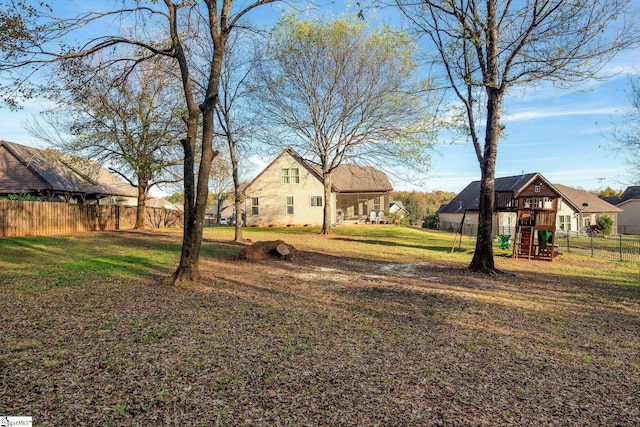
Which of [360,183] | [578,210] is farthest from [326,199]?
[578,210]

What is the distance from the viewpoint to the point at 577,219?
38.1 meters

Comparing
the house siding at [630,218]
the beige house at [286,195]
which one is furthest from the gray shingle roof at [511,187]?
the beige house at [286,195]

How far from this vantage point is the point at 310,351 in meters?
4.79

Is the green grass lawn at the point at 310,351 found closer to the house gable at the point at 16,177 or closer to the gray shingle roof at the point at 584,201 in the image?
the house gable at the point at 16,177

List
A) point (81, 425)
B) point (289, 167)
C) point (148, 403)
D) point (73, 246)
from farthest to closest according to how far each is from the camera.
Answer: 1. point (289, 167)
2. point (73, 246)
3. point (148, 403)
4. point (81, 425)

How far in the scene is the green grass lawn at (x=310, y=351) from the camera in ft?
11.2

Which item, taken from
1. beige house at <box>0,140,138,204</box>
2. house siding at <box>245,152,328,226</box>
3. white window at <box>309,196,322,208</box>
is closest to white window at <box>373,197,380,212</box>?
house siding at <box>245,152,328,226</box>

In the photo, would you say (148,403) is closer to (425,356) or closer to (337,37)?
(425,356)

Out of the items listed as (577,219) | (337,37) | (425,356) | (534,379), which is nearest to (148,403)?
(425,356)

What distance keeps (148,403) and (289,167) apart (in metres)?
32.0

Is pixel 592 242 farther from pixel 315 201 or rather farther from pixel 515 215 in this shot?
pixel 315 201

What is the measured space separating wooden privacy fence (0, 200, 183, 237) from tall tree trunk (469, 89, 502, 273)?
2065 centimetres

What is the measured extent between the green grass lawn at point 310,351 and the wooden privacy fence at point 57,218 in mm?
10914

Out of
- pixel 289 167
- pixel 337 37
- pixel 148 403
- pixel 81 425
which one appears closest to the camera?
pixel 81 425
